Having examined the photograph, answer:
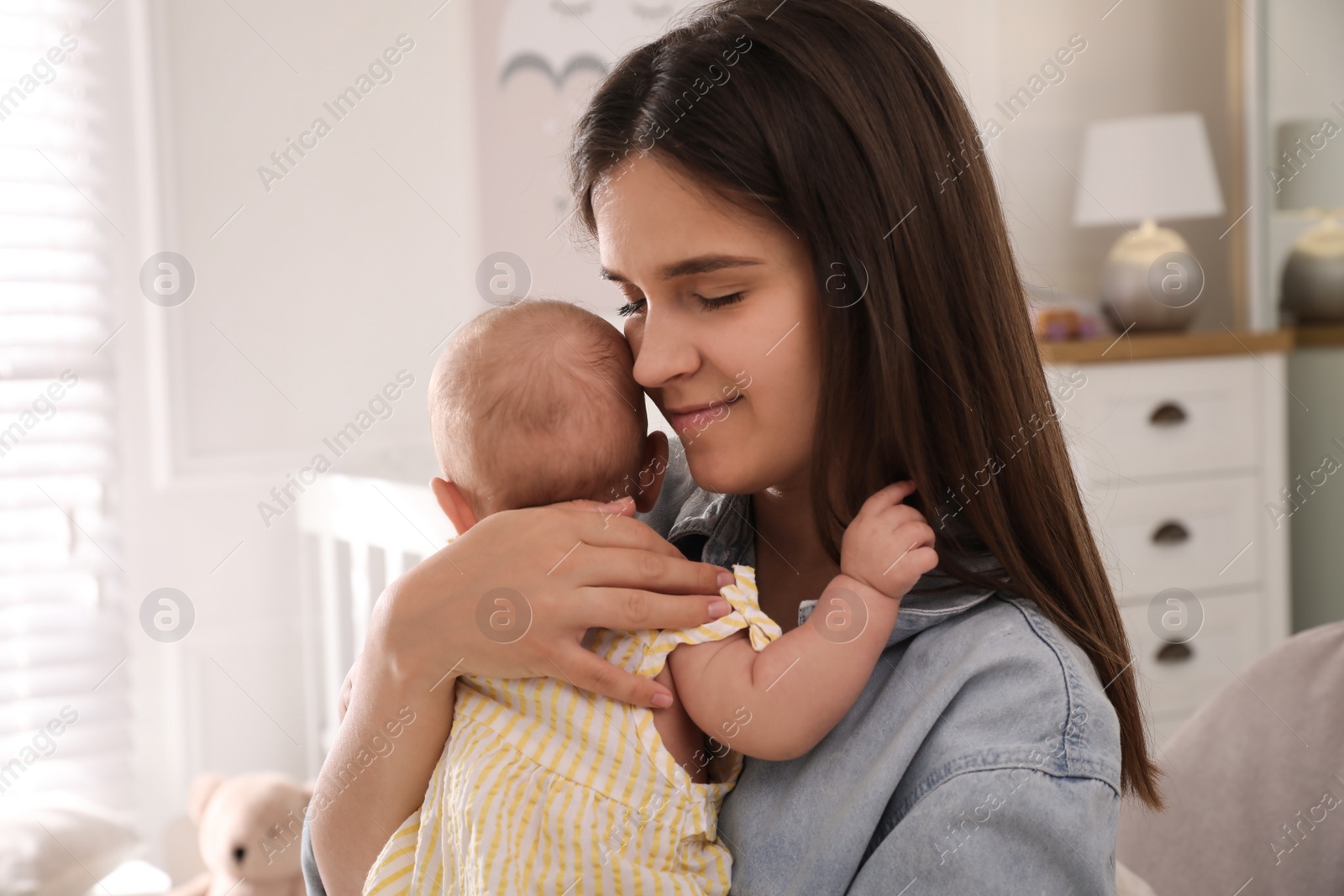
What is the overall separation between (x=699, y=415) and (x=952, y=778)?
36 centimetres

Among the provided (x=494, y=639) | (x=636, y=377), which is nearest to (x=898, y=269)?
(x=636, y=377)

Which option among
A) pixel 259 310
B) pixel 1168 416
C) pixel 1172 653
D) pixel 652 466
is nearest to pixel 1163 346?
pixel 1168 416

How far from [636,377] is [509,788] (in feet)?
1.17

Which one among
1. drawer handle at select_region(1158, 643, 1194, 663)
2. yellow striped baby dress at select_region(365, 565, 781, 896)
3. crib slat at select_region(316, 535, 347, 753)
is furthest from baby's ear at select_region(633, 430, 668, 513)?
drawer handle at select_region(1158, 643, 1194, 663)

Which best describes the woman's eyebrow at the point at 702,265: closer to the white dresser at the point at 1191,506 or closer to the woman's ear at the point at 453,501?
the woman's ear at the point at 453,501

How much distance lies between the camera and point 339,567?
280cm

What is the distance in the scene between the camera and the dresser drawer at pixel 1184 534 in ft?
11.0

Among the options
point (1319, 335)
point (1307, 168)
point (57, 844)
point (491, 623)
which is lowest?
point (57, 844)

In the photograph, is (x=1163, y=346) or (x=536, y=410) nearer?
(x=536, y=410)

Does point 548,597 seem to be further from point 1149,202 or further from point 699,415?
point 1149,202

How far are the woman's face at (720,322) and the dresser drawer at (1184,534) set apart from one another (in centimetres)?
262

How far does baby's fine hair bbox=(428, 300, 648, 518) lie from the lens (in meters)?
0.97

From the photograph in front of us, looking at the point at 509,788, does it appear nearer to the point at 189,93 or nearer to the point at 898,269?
the point at 898,269

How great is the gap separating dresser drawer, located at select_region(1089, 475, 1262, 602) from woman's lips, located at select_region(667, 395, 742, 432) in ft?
8.64
